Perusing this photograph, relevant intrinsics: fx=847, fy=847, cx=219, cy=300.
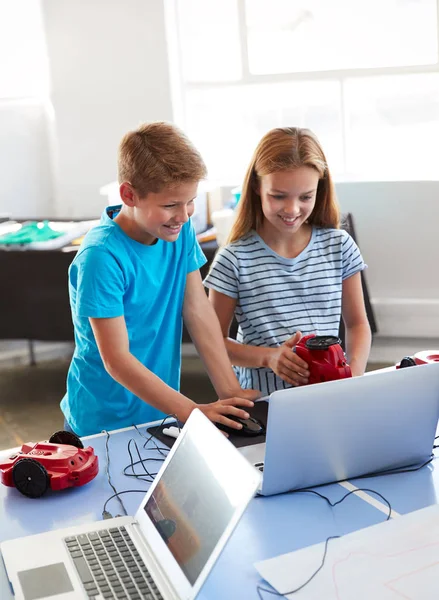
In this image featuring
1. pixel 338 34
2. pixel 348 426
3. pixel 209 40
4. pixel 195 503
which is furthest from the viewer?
pixel 209 40

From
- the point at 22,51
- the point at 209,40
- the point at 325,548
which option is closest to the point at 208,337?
the point at 325,548

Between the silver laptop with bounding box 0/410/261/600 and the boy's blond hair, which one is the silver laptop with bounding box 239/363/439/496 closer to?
the silver laptop with bounding box 0/410/261/600

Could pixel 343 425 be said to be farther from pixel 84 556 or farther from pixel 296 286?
pixel 296 286

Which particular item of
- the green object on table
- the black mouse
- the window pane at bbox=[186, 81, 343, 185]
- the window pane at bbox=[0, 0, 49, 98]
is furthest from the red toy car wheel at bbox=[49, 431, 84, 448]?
the window pane at bbox=[0, 0, 49, 98]

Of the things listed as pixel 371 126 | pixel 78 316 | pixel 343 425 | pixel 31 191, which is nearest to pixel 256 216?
pixel 78 316

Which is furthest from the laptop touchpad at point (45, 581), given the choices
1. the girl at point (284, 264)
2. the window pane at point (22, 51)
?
the window pane at point (22, 51)

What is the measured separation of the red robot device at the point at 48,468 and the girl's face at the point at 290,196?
707 millimetres

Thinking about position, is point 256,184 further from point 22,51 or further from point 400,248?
point 22,51

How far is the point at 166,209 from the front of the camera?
1680mm

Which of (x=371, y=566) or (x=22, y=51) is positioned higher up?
(x=22, y=51)

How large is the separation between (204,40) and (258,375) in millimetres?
2855

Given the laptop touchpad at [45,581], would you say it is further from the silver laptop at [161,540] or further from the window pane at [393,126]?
the window pane at [393,126]

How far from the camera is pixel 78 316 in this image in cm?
177

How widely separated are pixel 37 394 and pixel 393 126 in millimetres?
2139
